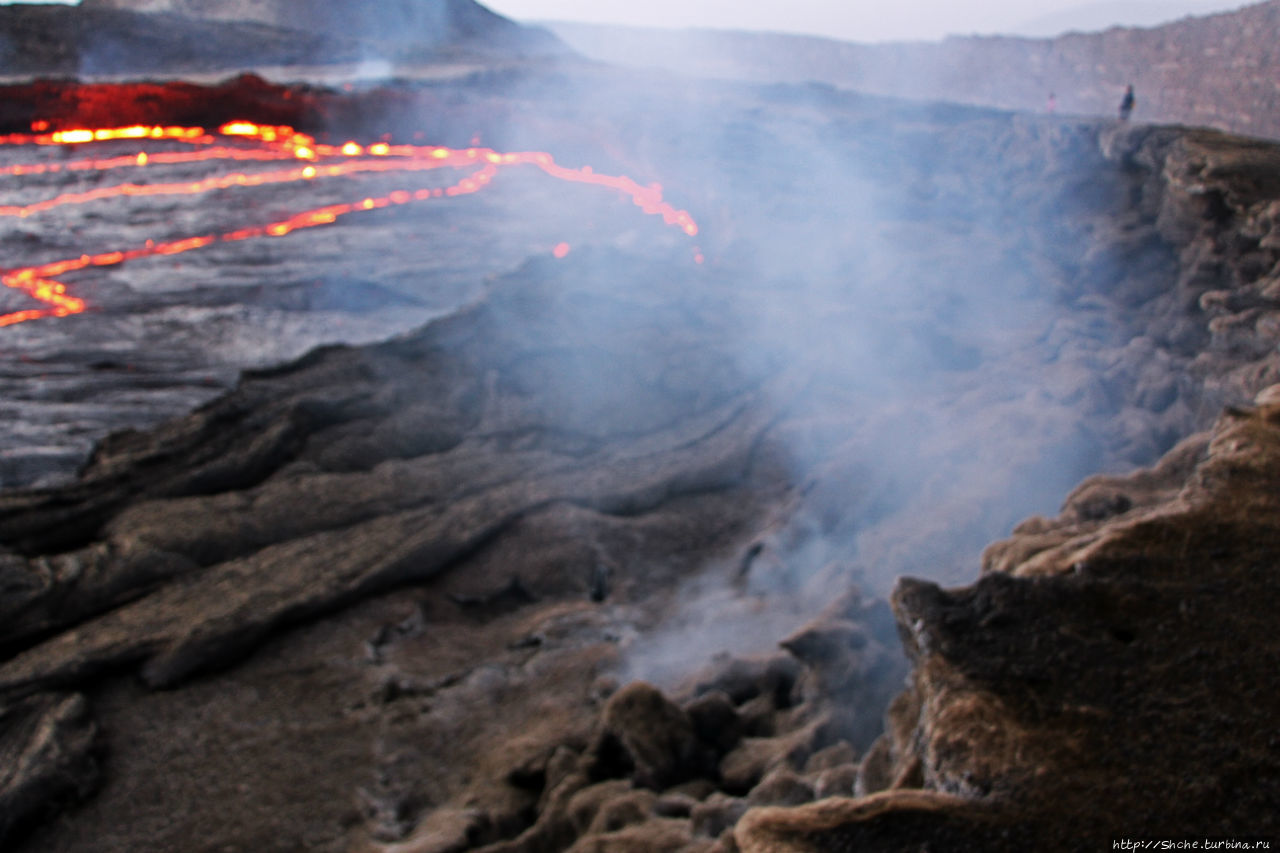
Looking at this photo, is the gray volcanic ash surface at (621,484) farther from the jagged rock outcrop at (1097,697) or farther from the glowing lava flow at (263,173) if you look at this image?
the glowing lava flow at (263,173)

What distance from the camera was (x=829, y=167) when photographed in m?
15.0

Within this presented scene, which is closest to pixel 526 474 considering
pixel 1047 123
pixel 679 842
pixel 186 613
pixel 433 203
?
pixel 186 613

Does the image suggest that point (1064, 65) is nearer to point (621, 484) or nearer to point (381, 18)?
point (381, 18)

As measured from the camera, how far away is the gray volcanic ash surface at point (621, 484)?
514 centimetres

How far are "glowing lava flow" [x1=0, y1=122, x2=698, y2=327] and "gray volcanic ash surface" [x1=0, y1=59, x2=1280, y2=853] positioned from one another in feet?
1.53

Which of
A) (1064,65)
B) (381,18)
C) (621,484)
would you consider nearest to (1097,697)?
(621,484)

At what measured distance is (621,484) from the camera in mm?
9602

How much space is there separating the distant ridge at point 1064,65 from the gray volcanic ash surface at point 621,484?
7.69 m

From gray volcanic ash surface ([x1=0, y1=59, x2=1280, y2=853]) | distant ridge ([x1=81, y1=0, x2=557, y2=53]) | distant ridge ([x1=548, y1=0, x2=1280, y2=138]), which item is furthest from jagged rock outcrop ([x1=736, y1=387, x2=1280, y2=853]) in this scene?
distant ridge ([x1=81, y1=0, x2=557, y2=53])

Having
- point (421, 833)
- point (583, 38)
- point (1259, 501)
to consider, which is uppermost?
point (583, 38)

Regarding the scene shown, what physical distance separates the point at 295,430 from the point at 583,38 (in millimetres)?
48606

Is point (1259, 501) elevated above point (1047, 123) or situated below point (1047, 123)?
below

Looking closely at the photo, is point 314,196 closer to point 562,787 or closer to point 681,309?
point 681,309

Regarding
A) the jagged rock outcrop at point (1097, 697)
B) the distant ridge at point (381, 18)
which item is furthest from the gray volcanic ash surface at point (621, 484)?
the distant ridge at point (381, 18)
